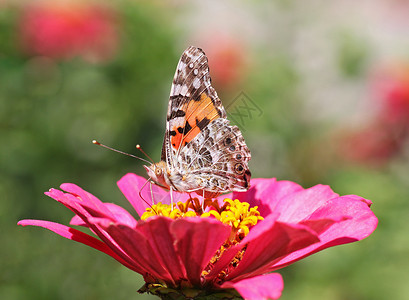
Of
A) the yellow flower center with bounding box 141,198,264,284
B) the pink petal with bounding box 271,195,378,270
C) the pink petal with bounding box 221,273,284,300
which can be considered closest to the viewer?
the pink petal with bounding box 221,273,284,300

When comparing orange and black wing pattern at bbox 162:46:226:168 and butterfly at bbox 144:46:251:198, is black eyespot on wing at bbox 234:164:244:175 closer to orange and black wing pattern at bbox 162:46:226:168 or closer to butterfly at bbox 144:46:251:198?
butterfly at bbox 144:46:251:198

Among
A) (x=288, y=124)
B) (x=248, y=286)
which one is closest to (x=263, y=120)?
(x=288, y=124)

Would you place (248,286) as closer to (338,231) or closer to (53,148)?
(338,231)

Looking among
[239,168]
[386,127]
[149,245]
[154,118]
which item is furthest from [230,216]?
[154,118]

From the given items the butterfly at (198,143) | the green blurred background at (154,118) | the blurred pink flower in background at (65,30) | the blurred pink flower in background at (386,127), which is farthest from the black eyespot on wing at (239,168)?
the blurred pink flower in background at (65,30)

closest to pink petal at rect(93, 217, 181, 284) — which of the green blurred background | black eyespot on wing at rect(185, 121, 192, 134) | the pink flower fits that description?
the pink flower

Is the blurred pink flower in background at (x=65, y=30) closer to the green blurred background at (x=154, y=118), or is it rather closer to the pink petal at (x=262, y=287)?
the green blurred background at (x=154, y=118)

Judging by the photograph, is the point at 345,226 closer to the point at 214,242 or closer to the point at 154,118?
the point at 214,242
